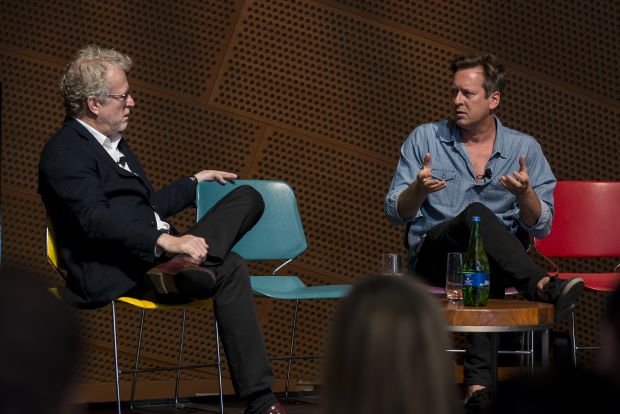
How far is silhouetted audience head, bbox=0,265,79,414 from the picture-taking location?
81 cm

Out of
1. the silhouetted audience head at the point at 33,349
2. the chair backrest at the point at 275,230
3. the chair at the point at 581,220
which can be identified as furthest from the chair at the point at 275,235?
the silhouetted audience head at the point at 33,349

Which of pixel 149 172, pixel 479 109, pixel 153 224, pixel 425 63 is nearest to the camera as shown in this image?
pixel 153 224

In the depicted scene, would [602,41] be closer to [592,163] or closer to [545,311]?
[592,163]

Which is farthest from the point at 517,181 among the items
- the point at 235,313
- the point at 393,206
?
the point at 235,313

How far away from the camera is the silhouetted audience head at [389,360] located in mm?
946

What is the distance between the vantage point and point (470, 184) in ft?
13.7

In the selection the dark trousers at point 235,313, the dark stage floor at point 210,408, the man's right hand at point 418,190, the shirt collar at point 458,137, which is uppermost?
the shirt collar at point 458,137

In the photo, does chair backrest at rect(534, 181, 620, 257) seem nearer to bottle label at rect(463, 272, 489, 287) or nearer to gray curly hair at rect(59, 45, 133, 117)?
bottle label at rect(463, 272, 489, 287)

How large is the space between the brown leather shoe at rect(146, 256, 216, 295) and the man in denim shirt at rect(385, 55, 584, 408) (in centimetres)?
103

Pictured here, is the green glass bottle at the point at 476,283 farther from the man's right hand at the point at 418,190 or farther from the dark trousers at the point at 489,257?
the man's right hand at the point at 418,190

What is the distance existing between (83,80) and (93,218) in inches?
22.7

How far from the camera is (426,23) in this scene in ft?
16.4

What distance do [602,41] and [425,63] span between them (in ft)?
3.19

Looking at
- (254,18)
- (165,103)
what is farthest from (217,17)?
(165,103)
